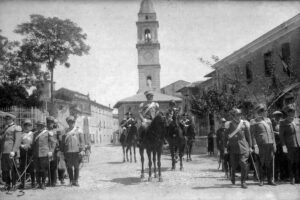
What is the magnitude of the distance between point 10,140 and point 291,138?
7.77m

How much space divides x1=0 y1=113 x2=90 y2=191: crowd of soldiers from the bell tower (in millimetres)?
46906

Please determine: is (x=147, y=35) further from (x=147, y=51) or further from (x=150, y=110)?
(x=150, y=110)

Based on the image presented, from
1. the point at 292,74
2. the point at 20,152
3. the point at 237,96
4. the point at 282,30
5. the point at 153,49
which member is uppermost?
the point at 153,49

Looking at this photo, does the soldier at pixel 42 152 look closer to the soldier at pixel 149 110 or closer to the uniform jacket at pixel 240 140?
the soldier at pixel 149 110

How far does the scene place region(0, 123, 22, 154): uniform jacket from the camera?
8.65m

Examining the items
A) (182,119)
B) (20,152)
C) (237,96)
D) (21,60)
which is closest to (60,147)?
(20,152)

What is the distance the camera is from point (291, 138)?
8.70 m

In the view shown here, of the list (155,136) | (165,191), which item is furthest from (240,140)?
(155,136)

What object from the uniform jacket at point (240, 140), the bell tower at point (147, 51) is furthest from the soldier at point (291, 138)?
the bell tower at point (147, 51)

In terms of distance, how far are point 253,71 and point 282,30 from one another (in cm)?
466

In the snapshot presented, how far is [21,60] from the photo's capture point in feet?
51.9

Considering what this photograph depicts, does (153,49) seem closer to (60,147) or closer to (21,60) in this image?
(21,60)

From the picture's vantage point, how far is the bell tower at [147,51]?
184ft

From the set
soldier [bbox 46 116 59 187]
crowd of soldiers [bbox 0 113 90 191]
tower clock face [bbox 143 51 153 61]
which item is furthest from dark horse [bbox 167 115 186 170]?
tower clock face [bbox 143 51 153 61]
